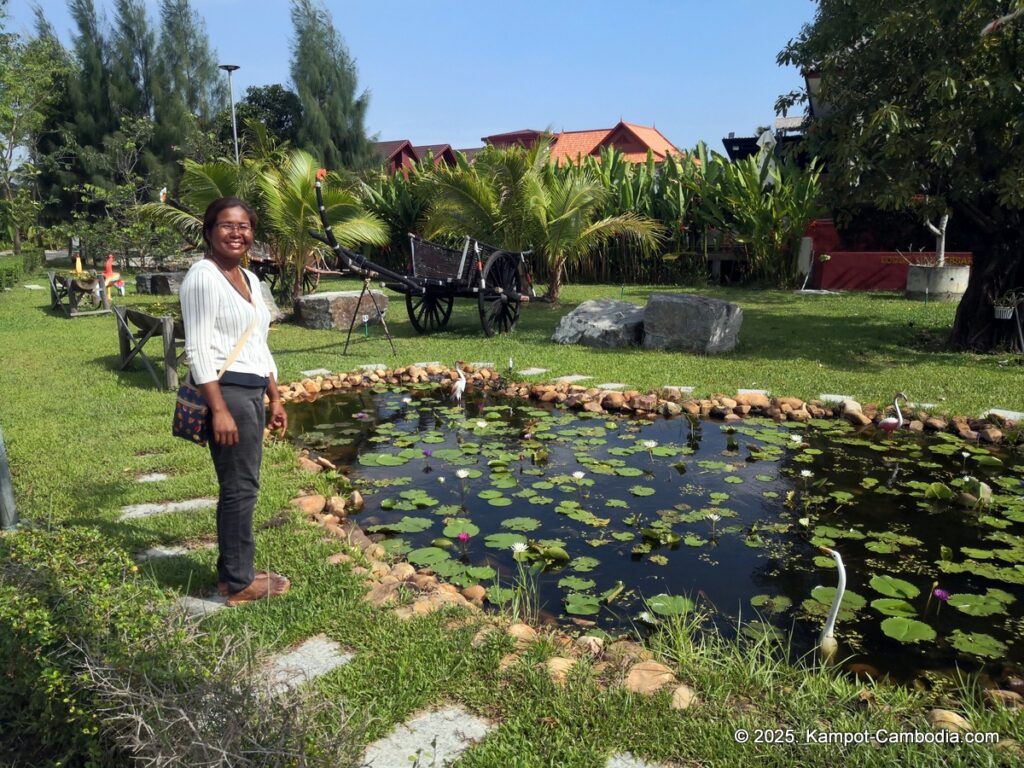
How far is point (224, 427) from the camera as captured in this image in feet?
8.93

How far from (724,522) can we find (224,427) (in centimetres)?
262

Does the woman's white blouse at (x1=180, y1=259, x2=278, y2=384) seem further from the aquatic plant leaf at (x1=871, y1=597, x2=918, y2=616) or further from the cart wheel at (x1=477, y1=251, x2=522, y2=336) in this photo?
the cart wheel at (x1=477, y1=251, x2=522, y2=336)

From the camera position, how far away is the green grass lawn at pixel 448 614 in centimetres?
213

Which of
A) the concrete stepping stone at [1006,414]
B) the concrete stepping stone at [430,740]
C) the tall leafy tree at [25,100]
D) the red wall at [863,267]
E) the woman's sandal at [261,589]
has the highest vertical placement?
the tall leafy tree at [25,100]

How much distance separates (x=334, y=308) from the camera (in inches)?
443

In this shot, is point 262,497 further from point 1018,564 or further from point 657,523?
point 1018,564

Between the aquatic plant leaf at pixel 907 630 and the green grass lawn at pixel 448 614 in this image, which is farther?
the aquatic plant leaf at pixel 907 630

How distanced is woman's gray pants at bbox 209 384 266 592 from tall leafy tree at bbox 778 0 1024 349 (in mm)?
6628

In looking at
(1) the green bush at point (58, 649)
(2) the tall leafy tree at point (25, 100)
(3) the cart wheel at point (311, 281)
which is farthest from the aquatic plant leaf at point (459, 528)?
(2) the tall leafy tree at point (25, 100)

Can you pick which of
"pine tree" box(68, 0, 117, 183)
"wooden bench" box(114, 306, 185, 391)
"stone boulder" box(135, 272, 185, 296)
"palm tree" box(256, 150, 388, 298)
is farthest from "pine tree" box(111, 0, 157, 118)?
"wooden bench" box(114, 306, 185, 391)

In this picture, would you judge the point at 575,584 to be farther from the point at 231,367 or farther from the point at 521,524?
the point at 231,367

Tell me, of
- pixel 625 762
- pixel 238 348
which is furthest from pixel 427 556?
pixel 625 762

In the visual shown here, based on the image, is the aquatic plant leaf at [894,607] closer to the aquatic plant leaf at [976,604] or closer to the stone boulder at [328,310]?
the aquatic plant leaf at [976,604]

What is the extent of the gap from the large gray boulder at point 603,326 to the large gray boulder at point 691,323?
231 mm
